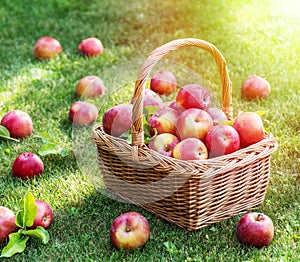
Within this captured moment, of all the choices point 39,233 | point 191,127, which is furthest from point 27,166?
point 191,127

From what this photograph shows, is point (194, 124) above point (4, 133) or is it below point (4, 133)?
above

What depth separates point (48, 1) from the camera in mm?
6473

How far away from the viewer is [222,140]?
2.67 meters

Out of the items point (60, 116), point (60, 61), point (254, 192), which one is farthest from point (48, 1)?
point (254, 192)

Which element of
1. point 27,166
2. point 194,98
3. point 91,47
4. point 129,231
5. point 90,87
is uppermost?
point 194,98

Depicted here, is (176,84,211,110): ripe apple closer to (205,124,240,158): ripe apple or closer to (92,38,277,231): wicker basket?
(92,38,277,231): wicker basket

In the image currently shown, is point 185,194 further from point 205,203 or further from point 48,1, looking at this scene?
point 48,1

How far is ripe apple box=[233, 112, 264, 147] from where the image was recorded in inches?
109

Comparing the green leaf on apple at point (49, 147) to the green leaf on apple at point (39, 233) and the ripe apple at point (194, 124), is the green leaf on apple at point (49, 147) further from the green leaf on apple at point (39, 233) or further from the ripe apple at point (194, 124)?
the ripe apple at point (194, 124)

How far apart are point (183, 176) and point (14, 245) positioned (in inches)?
33.9

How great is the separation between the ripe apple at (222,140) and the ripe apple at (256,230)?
334mm

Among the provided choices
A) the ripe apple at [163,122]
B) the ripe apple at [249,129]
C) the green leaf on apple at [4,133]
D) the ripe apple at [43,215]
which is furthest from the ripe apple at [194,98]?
the green leaf on apple at [4,133]

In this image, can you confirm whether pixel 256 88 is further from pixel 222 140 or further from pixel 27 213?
pixel 27 213

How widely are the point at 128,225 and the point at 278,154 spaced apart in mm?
1202
